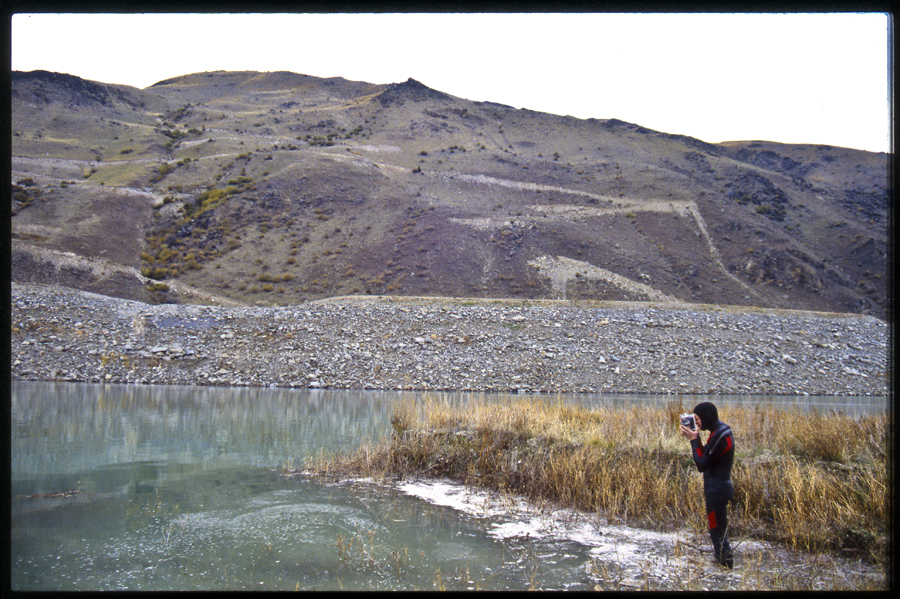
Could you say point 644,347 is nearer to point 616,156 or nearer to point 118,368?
point 118,368

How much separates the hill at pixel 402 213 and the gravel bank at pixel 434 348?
639 inches

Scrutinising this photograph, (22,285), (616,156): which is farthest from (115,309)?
(616,156)

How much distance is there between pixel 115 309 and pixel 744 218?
64.3m

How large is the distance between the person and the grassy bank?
3.23 feet

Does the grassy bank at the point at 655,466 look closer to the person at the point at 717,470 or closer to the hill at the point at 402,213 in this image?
the person at the point at 717,470

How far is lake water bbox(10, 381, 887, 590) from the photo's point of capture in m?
5.47

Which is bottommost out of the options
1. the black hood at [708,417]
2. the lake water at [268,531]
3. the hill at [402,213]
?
the lake water at [268,531]

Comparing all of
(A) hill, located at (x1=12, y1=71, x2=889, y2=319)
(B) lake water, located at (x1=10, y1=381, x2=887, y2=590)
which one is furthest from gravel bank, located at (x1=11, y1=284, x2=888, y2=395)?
(A) hill, located at (x1=12, y1=71, x2=889, y2=319)

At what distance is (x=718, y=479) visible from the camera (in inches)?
211

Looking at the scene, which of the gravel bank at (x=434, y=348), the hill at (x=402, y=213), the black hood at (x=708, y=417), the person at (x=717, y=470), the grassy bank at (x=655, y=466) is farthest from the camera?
the hill at (x=402, y=213)

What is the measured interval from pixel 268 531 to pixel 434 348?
2190 cm

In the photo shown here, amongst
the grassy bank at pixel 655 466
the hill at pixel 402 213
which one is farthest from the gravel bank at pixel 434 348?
the hill at pixel 402 213

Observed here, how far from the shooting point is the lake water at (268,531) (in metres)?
5.47

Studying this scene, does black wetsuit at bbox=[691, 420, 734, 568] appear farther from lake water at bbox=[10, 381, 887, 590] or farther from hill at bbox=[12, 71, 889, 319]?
hill at bbox=[12, 71, 889, 319]
